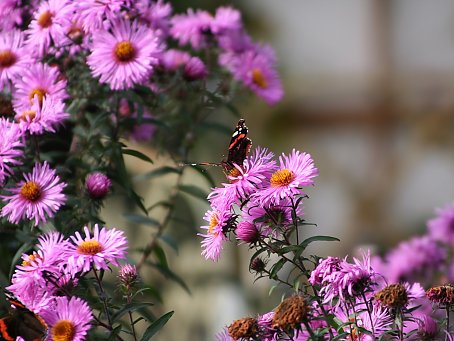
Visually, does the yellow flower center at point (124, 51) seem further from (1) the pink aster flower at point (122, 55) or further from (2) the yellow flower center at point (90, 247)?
(2) the yellow flower center at point (90, 247)

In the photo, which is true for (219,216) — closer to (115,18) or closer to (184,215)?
(115,18)

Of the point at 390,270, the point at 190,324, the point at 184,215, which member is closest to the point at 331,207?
the point at 190,324

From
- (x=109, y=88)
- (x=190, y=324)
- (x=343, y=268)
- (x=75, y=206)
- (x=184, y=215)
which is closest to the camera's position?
(x=343, y=268)

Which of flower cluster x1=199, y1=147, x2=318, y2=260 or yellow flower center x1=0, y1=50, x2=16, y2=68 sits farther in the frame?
yellow flower center x1=0, y1=50, x2=16, y2=68

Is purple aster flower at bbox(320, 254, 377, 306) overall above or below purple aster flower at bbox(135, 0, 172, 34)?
below

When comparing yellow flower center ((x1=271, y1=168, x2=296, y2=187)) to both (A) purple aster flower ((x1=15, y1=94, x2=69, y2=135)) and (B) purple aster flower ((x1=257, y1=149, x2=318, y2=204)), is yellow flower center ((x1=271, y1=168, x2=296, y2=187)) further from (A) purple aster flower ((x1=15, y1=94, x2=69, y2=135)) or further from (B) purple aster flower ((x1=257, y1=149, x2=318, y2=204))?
(A) purple aster flower ((x1=15, y1=94, x2=69, y2=135))

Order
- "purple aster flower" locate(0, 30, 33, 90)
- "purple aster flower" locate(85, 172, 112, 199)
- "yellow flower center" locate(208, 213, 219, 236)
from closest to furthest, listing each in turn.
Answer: "yellow flower center" locate(208, 213, 219, 236), "purple aster flower" locate(85, 172, 112, 199), "purple aster flower" locate(0, 30, 33, 90)

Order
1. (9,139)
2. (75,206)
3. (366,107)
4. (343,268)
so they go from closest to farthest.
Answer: (343,268), (9,139), (75,206), (366,107)

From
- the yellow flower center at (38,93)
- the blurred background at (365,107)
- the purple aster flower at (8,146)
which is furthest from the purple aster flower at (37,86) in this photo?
the blurred background at (365,107)

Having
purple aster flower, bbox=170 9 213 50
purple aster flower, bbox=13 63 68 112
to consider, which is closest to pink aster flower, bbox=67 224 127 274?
purple aster flower, bbox=13 63 68 112
